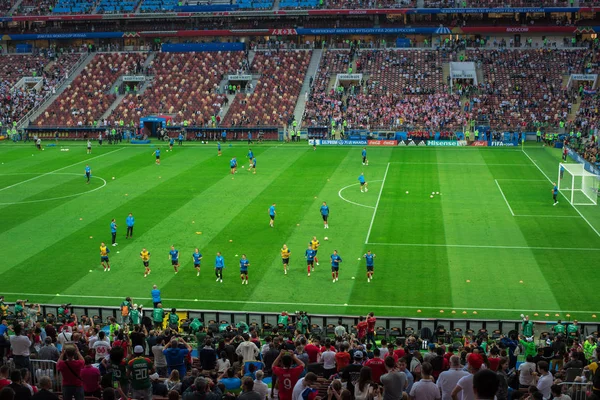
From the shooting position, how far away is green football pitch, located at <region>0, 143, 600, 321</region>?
98.3 feet

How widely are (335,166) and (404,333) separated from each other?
108 feet

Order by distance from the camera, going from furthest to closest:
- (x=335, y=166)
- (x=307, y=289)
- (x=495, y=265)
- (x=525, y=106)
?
1. (x=525, y=106)
2. (x=335, y=166)
3. (x=495, y=265)
4. (x=307, y=289)

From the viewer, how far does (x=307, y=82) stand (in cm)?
8006

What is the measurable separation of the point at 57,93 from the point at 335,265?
195ft

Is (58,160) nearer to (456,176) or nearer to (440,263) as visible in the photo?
(456,176)

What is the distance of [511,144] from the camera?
66625 millimetres

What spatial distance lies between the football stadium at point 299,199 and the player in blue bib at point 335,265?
0.09 metres

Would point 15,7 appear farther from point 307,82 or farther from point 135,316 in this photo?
point 135,316

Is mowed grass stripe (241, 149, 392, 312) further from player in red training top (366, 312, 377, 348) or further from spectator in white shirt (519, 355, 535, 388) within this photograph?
spectator in white shirt (519, 355, 535, 388)

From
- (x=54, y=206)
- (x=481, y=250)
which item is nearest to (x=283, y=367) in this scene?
(x=481, y=250)

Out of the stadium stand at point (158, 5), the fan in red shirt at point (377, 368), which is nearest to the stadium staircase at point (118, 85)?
the stadium stand at point (158, 5)

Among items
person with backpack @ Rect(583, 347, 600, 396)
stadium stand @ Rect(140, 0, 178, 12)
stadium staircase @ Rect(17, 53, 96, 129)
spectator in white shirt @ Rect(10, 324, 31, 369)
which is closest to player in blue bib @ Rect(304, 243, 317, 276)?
spectator in white shirt @ Rect(10, 324, 31, 369)

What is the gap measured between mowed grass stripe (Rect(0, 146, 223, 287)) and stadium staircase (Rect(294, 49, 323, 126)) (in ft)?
85.0

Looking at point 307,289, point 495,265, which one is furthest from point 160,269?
point 495,265
